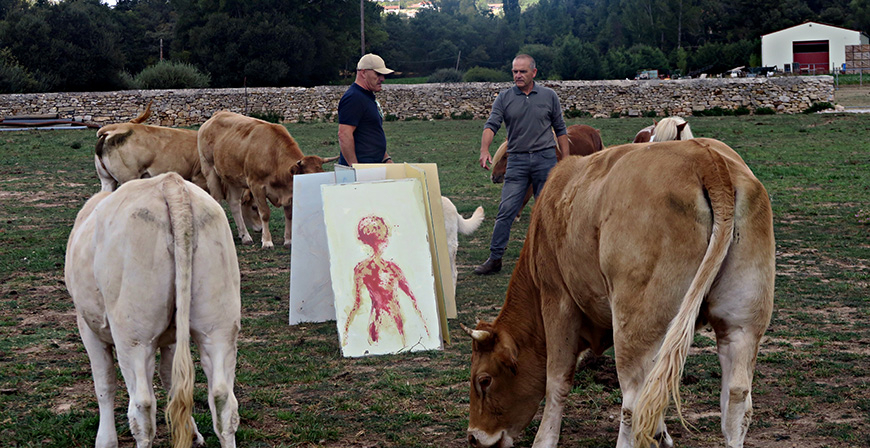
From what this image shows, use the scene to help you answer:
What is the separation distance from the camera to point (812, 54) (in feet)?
221

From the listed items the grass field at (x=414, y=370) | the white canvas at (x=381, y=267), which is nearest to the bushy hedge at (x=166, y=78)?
the grass field at (x=414, y=370)

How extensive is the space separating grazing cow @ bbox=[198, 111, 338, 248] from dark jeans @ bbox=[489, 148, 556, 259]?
9.01 feet

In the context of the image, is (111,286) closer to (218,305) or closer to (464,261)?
(218,305)

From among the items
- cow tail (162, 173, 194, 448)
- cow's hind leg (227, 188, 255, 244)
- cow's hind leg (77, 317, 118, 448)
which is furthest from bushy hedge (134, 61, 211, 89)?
cow tail (162, 173, 194, 448)

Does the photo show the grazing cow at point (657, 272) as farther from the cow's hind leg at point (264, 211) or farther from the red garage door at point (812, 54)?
the red garage door at point (812, 54)

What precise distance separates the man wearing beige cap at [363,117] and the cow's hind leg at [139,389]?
13.2 ft

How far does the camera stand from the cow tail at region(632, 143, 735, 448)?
10.7ft

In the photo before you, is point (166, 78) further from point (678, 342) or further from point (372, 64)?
point (678, 342)

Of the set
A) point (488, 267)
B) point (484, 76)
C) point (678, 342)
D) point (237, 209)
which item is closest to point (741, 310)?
point (678, 342)

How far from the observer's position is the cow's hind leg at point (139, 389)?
3699 mm

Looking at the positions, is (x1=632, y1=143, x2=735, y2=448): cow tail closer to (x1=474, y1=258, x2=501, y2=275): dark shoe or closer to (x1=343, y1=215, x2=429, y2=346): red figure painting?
(x1=343, y1=215, x2=429, y2=346): red figure painting

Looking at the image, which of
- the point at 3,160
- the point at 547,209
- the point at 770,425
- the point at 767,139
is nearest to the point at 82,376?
the point at 547,209

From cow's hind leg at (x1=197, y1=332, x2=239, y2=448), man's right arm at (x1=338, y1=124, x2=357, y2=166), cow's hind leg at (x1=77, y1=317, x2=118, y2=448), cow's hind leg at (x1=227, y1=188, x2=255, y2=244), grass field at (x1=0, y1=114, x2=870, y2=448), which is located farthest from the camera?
cow's hind leg at (x1=227, y1=188, x2=255, y2=244)

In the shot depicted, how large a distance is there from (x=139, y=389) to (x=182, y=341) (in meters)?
0.35
